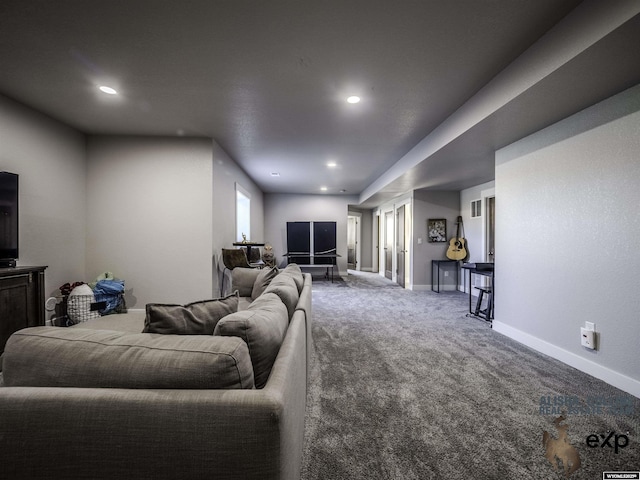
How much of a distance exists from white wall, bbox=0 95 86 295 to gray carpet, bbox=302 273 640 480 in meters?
3.33

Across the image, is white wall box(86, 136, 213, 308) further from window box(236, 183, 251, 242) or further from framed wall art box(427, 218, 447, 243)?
framed wall art box(427, 218, 447, 243)

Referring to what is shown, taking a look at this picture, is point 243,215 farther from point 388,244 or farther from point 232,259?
point 388,244

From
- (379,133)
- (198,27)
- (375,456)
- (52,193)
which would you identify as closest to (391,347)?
(375,456)

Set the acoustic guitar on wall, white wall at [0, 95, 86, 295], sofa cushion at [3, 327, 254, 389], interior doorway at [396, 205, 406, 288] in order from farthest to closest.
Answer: interior doorway at [396, 205, 406, 288]
the acoustic guitar on wall
white wall at [0, 95, 86, 295]
sofa cushion at [3, 327, 254, 389]

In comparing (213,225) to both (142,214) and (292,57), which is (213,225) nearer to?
(142,214)

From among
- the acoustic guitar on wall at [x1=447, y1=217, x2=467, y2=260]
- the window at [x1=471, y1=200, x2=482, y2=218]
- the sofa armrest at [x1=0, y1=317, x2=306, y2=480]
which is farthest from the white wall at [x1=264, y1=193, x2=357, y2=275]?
the sofa armrest at [x1=0, y1=317, x2=306, y2=480]

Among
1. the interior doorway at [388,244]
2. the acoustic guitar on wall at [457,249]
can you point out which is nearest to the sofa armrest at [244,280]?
the acoustic guitar on wall at [457,249]

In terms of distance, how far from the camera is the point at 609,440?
177cm

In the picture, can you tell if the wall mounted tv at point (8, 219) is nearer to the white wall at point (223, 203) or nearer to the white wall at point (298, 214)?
the white wall at point (223, 203)

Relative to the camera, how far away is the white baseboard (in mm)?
2328

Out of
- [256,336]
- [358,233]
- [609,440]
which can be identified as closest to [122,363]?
[256,336]

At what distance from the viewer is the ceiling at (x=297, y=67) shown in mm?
1915

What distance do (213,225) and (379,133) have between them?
8.67 ft

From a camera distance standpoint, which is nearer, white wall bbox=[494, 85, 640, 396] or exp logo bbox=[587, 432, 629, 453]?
exp logo bbox=[587, 432, 629, 453]
